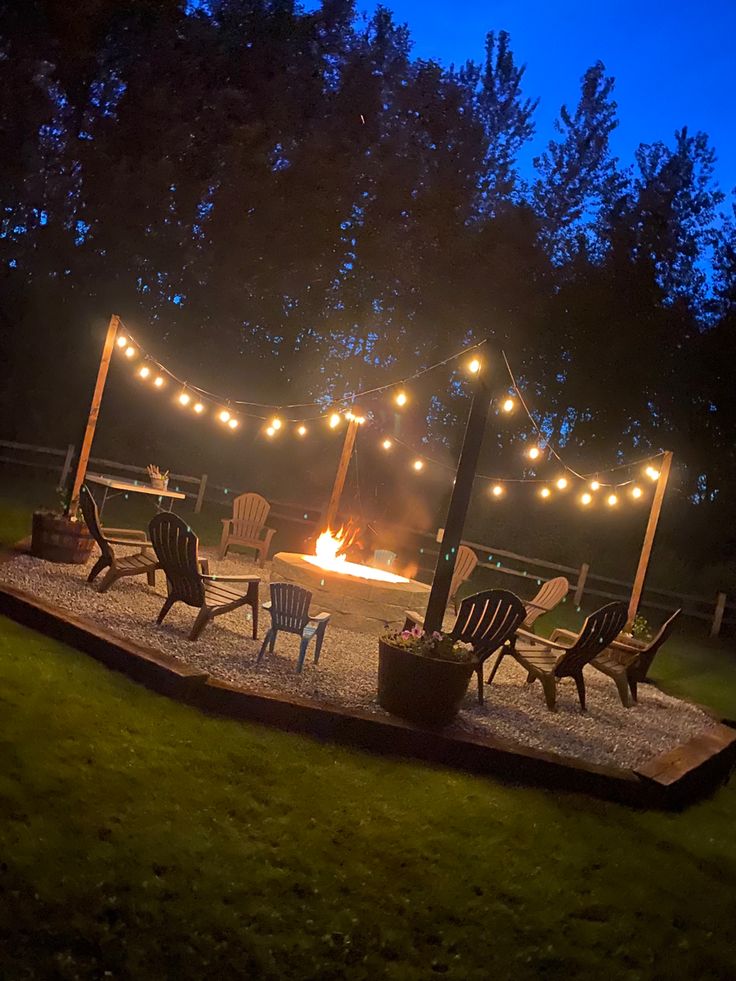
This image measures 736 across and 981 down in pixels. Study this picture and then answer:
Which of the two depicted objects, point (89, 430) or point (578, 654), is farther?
point (89, 430)

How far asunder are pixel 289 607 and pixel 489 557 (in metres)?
10.3

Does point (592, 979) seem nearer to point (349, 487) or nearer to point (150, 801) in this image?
point (150, 801)

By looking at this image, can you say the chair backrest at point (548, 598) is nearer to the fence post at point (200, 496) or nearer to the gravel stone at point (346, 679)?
the gravel stone at point (346, 679)

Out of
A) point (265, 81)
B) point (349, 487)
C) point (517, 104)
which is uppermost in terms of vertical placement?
point (517, 104)

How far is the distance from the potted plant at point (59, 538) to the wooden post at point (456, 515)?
4.02m

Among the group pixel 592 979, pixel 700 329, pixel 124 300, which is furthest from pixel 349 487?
pixel 592 979

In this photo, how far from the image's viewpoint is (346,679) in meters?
5.36

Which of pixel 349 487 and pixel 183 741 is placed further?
pixel 349 487

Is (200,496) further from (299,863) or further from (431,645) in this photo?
(299,863)

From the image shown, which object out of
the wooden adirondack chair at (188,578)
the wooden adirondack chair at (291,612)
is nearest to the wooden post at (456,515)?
the wooden adirondack chair at (291,612)

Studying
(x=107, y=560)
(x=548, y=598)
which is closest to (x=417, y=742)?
(x=107, y=560)

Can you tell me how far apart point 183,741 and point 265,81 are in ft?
60.2

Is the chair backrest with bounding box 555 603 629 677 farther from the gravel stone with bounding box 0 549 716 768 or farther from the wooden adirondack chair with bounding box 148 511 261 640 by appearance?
the wooden adirondack chair with bounding box 148 511 261 640

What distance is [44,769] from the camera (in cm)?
296
